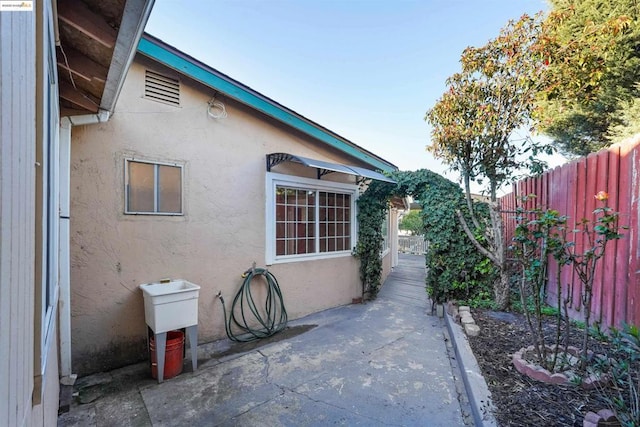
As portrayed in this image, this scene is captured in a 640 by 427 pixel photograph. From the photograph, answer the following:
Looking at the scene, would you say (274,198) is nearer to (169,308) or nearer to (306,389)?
(169,308)

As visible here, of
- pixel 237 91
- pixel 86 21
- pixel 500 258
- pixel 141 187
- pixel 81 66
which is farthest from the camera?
pixel 500 258

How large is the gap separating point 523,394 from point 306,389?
207 cm

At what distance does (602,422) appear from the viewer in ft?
6.25

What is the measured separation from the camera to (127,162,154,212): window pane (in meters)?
3.76

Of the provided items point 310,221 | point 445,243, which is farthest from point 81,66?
point 445,243

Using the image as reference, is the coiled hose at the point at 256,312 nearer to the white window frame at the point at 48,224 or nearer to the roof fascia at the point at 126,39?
the white window frame at the point at 48,224

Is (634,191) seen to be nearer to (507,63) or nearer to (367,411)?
(507,63)

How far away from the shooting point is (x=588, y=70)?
13.6 feet

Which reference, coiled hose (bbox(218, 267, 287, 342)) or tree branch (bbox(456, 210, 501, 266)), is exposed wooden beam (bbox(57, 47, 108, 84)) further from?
tree branch (bbox(456, 210, 501, 266))

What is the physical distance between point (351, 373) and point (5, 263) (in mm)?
3516

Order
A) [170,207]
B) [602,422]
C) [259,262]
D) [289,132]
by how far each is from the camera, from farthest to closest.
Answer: [289,132]
[259,262]
[170,207]
[602,422]

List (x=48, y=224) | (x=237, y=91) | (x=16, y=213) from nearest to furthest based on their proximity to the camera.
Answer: (x=16, y=213)
(x=48, y=224)
(x=237, y=91)

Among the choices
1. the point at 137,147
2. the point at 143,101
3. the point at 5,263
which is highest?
the point at 143,101

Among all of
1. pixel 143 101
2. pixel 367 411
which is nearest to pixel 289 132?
pixel 143 101
